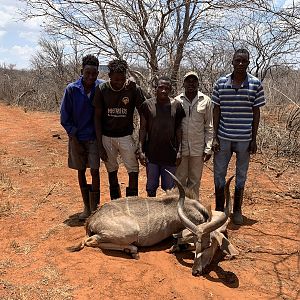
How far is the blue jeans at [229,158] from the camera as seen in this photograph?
5512 millimetres

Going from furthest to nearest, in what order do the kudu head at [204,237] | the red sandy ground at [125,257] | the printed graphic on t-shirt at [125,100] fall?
1. the printed graphic on t-shirt at [125,100]
2. the kudu head at [204,237]
3. the red sandy ground at [125,257]

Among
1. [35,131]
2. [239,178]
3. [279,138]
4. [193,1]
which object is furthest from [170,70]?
[35,131]

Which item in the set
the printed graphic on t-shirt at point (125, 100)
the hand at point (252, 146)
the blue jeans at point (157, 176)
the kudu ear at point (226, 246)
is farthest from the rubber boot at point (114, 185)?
the hand at point (252, 146)

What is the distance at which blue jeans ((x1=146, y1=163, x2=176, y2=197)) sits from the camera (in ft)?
17.6

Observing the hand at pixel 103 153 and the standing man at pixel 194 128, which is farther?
the hand at pixel 103 153

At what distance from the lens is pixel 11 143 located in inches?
482

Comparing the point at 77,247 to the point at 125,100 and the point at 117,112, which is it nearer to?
the point at 117,112

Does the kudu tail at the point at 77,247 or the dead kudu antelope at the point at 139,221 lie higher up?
the dead kudu antelope at the point at 139,221

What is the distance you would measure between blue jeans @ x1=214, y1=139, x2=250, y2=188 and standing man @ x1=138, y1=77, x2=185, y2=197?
2.22ft

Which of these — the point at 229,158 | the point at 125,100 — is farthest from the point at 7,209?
the point at 229,158

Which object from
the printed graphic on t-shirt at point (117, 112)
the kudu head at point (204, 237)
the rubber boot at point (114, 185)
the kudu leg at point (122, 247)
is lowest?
the kudu leg at point (122, 247)

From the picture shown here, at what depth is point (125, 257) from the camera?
4789 millimetres

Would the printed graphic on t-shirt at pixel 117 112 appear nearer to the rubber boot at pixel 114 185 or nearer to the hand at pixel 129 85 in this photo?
the hand at pixel 129 85

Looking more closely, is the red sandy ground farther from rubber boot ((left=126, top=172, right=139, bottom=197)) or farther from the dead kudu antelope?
rubber boot ((left=126, top=172, right=139, bottom=197))
